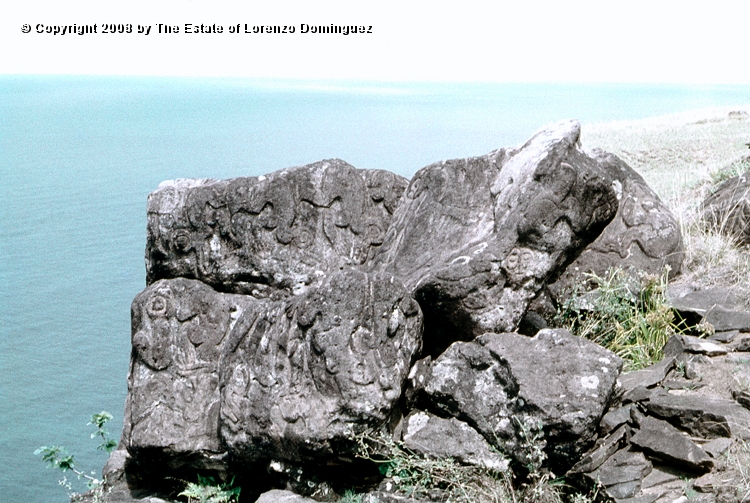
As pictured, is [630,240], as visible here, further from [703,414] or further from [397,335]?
[397,335]

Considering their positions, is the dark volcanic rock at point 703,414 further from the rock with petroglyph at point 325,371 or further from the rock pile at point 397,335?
the rock with petroglyph at point 325,371

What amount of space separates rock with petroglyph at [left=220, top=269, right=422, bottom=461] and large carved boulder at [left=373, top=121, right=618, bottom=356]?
34 centimetres

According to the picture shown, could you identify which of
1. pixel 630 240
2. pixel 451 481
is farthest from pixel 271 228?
pixel 630 240

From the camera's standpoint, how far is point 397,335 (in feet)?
16.0

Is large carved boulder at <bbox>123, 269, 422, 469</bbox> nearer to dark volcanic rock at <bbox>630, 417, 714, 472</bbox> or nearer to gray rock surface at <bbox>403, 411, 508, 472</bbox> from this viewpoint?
gray rock surface at <bbox>403, 411, 508, 472</bbox>

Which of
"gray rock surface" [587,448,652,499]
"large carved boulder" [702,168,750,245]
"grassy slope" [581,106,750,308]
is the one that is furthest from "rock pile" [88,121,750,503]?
"large carved boulder" [702,168,750,245]

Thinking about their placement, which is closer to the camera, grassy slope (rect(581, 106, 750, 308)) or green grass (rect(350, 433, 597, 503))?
green grass (rect(350, 433, 597, 503))

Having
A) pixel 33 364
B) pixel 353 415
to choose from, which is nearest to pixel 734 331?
pixel 353 415

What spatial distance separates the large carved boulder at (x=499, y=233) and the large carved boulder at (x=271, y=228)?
389 mm

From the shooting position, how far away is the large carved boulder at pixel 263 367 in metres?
4.68

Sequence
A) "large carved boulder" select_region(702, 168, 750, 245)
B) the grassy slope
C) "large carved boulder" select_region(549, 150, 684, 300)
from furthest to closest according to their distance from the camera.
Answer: "large carved boulder" select_region(702, 168, 750, 245) < the grassy slope < "large carved boulder" select_region(549, 150, 684, 300)

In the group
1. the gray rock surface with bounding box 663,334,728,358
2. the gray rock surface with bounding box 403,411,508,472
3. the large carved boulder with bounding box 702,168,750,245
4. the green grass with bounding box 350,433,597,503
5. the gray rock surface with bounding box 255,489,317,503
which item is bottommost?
the gray rock surface with bounding box 255,489,317,503

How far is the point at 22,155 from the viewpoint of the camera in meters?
30.8

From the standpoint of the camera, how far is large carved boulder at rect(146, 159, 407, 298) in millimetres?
5914
